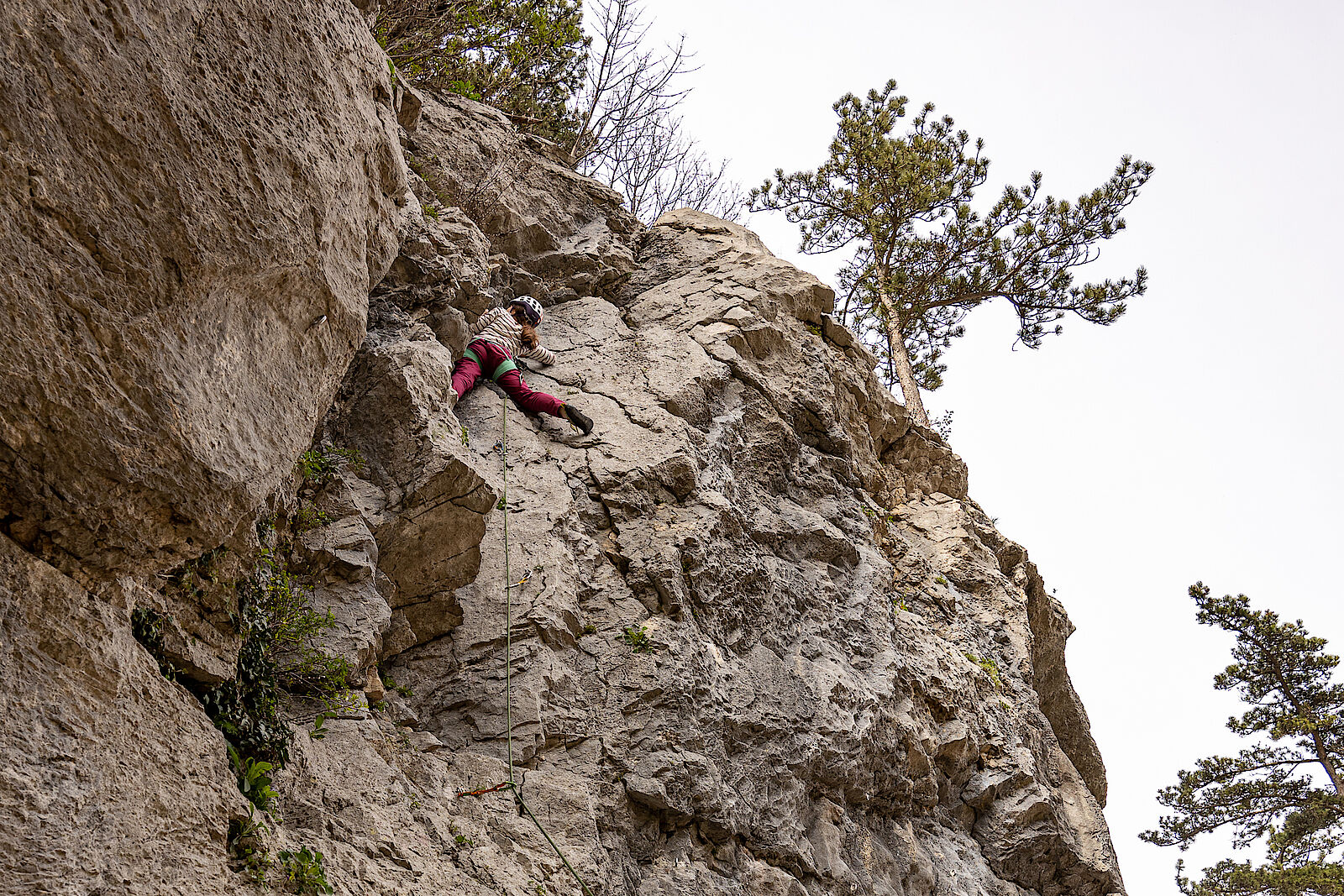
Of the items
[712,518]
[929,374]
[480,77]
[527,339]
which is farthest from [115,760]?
[929,374]

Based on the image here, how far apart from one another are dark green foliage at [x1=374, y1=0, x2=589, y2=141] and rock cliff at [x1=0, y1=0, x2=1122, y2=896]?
2.61ft

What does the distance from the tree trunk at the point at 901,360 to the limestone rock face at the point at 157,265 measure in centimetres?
1287

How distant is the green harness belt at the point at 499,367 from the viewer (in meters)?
8.35

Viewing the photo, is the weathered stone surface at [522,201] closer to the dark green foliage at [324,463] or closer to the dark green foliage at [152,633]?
the dark green foliage at [324,463]

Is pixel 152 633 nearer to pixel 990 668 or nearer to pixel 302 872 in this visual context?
pixel 302 872

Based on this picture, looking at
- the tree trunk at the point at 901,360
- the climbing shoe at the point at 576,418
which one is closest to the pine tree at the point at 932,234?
the tree trunk at the point at 901,360

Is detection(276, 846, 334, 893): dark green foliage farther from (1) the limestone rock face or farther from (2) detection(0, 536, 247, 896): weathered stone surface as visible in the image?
(1) the limestone rock face

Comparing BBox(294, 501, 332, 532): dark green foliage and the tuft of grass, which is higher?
the tuft of grass

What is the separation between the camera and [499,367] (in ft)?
27.8

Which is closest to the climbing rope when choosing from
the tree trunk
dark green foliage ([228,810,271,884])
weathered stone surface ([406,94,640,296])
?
dark green foliage ([228,810,271,884])

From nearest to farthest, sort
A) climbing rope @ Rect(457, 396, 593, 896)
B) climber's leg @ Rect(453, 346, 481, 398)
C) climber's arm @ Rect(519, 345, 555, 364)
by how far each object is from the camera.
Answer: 1. climbing rope @ Rect(457, 396, 593, 896)
2. climber's leg @ Rect(453, 346, 481, 398)
3. climber's arm @ Rect(519, 345, 555, 364)

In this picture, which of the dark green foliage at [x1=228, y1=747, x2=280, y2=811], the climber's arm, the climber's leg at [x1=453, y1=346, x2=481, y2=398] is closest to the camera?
the dark green foliage at [x1=228, y1=747, x2=280, y2=811]

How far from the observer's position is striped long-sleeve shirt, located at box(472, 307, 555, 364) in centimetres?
856

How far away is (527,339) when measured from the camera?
9.10m
